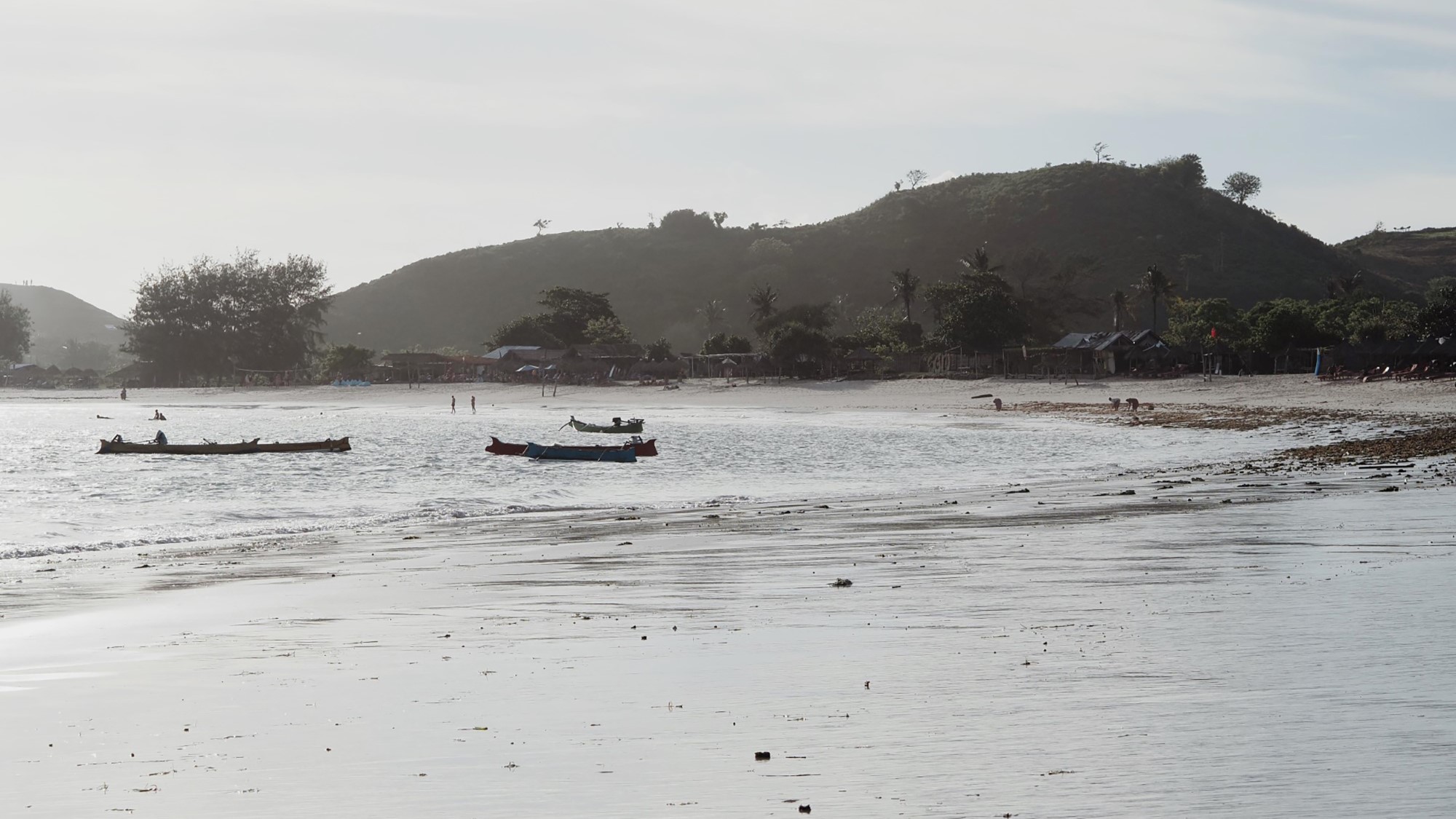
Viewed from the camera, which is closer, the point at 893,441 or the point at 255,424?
the point at 893,441

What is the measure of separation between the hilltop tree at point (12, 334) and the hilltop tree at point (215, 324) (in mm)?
29347

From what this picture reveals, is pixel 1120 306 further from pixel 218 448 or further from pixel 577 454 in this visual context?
pixel 218 448

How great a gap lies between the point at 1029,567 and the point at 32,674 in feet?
28.1

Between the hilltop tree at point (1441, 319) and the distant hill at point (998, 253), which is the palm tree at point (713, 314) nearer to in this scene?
the distant hill at point (998, 253)

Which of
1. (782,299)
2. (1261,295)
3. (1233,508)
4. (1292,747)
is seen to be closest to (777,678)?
(1292,747)

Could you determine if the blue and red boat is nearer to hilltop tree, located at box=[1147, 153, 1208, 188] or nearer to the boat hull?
the boat hull

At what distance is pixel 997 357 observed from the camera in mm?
92938

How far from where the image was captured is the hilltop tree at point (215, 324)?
5458 inches

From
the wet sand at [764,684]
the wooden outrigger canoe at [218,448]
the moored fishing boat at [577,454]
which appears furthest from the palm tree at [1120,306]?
the wet sand at [764,684]

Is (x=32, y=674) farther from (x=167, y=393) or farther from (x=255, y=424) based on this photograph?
(x=167, y=393)

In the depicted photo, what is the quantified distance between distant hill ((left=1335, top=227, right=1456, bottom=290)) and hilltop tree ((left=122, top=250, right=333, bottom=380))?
14456cm

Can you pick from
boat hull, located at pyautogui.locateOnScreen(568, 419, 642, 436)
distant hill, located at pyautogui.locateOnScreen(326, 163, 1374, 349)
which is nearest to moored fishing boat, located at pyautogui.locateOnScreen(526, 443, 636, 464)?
boat hull, located at pyautogui.locateOnScreen(568, 419, 642, 436)

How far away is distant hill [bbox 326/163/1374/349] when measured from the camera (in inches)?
6388

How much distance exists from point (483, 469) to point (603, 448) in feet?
15.7
